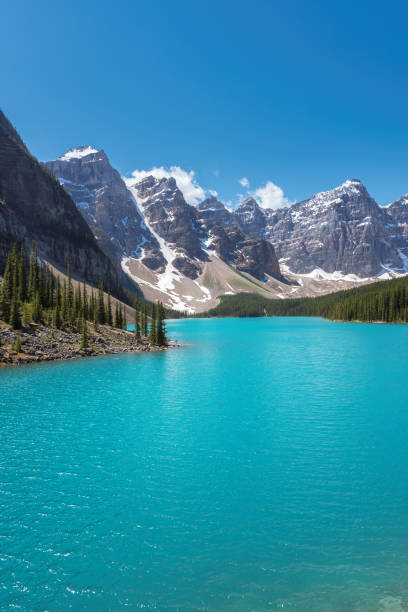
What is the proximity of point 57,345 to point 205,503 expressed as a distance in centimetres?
6441

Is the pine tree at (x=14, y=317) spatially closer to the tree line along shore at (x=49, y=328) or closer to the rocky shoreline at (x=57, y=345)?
the tree line along shore at (x=49, y=328)

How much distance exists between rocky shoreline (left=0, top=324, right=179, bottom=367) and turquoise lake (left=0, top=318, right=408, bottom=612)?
28907mm

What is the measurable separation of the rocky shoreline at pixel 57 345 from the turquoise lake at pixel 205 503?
28.9 metres

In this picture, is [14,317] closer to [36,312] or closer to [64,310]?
[36,312]

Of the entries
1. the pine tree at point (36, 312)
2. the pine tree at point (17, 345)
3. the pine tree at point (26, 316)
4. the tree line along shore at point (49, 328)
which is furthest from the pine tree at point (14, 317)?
the pine tree at point (36, 312)

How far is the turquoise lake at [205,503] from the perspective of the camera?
38.3 ft

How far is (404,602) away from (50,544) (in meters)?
12.5

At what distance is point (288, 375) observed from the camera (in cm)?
5288

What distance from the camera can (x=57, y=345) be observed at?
243 feet

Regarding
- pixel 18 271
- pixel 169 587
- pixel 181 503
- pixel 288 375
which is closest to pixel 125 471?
pixel 181 503

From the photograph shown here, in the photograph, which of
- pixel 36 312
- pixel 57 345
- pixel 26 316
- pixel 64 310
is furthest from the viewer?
pixel 64 310

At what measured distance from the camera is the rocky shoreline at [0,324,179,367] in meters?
64.9

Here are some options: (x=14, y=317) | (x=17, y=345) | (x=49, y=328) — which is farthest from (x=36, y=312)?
(x=17, y=345)

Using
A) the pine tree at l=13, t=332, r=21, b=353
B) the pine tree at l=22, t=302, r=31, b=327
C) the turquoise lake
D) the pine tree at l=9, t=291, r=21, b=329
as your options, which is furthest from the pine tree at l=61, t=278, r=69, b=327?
the turquoise lake
